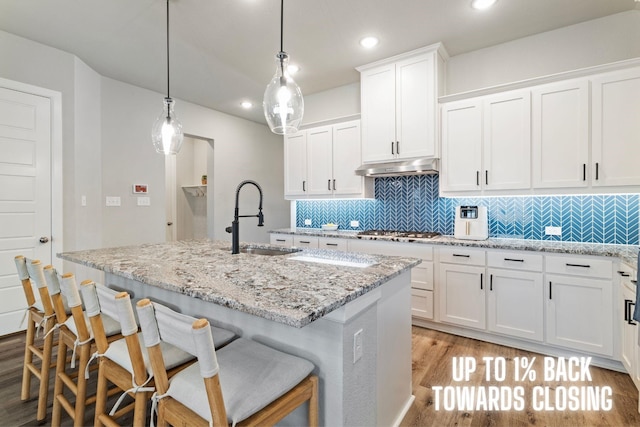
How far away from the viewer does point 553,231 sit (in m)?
2.93

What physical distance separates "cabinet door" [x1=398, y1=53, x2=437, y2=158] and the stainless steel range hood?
8 cm

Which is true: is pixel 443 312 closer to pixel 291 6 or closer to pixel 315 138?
pixel 315 138

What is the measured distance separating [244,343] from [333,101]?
145 inches

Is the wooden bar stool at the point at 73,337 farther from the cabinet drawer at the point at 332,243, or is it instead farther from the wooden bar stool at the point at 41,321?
the cabinet drawer at the point at 332,243

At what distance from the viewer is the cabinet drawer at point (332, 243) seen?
358 centimetres

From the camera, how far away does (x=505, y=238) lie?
3141 mm

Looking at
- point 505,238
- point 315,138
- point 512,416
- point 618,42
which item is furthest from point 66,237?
point 618,42

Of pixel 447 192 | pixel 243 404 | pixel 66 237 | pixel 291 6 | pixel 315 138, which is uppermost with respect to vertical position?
pixel 291 6

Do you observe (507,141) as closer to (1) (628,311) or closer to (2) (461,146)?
(2) (461,146)

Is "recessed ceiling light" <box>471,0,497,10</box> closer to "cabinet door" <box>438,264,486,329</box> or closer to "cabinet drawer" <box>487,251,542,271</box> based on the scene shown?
"cabinet drawer" <box>487,251,542,271</box>

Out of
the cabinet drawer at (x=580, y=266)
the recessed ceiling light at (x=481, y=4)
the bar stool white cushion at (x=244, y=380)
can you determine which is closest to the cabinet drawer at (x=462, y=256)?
the cabinet drawer at (x=580, y=266)

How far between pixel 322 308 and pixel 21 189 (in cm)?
359

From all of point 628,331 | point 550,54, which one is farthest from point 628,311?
point 550,54

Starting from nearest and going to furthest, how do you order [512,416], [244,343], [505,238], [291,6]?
[244,343]
[512,416]
[291,6]
[505,238]
